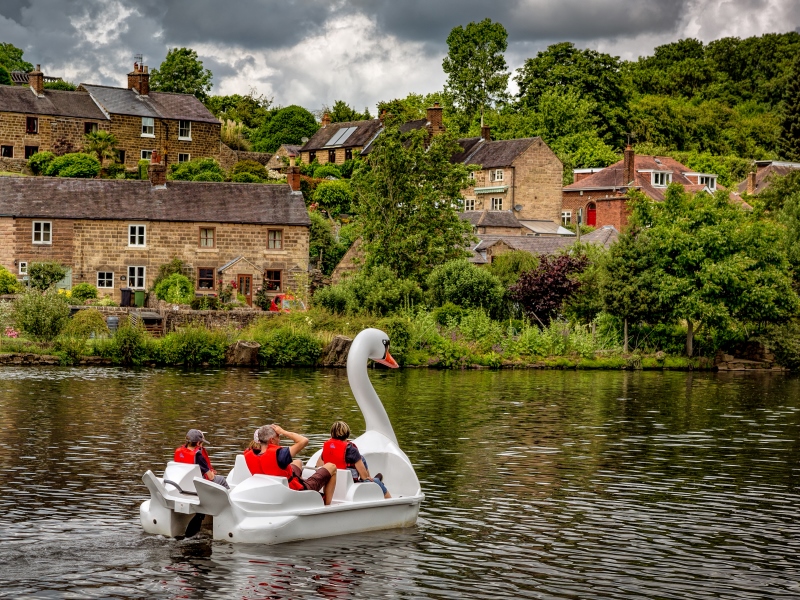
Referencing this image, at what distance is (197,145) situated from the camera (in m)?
93.8

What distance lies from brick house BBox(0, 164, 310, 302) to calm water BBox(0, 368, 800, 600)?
2202 centimetres

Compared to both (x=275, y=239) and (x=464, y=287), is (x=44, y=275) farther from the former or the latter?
(x=464, y=287)

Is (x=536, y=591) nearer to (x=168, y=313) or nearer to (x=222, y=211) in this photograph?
(x=168, y=313)

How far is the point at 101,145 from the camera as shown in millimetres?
86312

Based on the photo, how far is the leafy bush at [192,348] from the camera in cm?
5109

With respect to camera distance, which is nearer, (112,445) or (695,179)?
(112,445)

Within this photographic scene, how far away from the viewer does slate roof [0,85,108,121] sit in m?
86.5

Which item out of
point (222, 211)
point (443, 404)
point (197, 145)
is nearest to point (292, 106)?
point (197, 145)

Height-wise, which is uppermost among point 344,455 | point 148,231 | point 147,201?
point 147,201

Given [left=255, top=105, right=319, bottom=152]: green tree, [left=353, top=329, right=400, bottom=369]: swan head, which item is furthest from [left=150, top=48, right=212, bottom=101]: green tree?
[left=353, top=329, right=400, bottom=369]: swan head

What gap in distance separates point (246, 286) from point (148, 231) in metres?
6.29

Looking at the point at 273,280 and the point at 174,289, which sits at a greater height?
the point at 273,280

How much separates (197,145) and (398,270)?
36985mm

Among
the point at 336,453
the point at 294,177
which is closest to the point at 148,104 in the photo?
the point at 294,177
